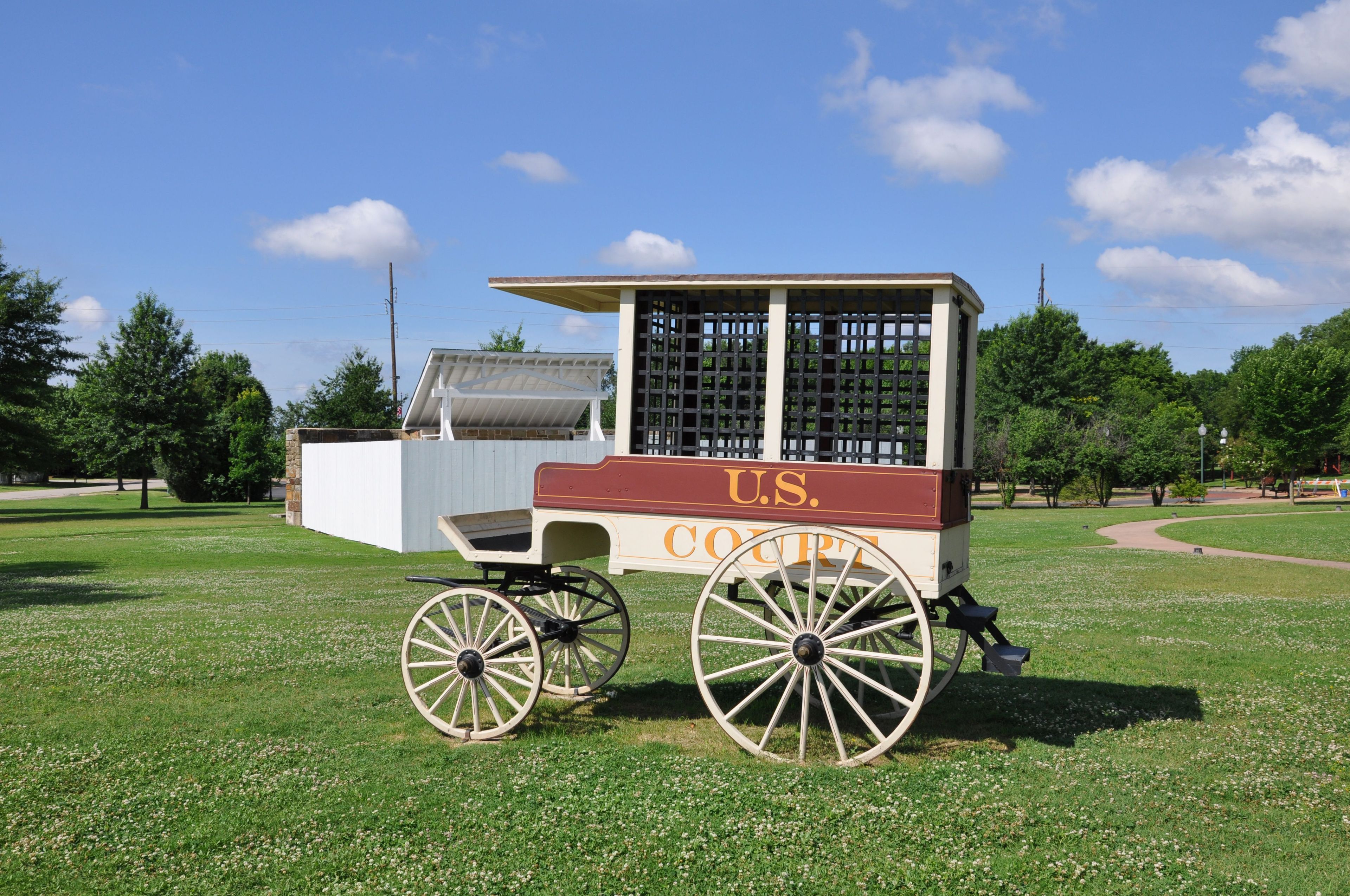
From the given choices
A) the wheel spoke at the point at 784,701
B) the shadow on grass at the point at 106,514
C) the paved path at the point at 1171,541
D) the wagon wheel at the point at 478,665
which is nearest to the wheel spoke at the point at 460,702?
the wagon wheel at the point at 478,665

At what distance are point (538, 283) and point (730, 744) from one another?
4222mm

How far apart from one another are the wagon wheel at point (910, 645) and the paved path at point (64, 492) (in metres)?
56.2

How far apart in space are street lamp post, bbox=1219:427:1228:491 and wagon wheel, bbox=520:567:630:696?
2291 inches

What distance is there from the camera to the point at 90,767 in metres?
7.18

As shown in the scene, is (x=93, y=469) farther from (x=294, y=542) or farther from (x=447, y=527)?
(x=447, y=527)

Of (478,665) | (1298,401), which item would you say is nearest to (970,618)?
(478,665)

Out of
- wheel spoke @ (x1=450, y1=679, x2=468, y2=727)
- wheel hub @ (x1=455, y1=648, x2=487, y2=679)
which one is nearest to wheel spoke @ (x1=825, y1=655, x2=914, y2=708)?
wheel hub @ (x1=455, y1=648, x2=487, y2=679)

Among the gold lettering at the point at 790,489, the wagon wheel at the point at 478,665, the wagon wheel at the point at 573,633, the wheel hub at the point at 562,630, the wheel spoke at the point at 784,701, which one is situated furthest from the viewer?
the wagon wheel at the point at 573,633

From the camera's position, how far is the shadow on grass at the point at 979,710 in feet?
27.3

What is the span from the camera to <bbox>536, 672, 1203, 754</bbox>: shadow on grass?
8328mm

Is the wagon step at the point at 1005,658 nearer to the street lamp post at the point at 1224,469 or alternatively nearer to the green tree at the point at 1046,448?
the green tree at the point at 1046,448

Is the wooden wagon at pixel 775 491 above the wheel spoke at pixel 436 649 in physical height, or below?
above

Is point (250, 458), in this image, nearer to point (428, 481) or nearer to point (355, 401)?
point (355, 401)

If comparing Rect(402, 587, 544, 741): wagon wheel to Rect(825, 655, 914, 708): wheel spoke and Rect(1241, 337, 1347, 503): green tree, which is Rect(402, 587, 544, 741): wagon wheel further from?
Rect(1241, 337, 1347, 503): green tree
